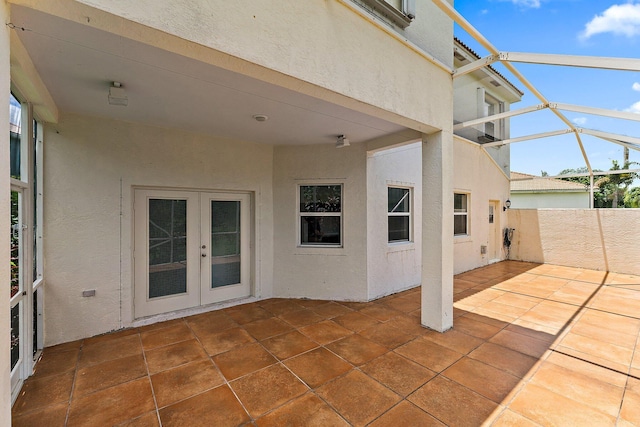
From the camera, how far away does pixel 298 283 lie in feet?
18.2

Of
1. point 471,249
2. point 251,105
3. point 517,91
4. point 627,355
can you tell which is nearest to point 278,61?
point 251,105

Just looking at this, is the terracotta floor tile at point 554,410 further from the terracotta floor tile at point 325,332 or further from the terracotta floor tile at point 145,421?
the terracotta floor tile at point 145,421

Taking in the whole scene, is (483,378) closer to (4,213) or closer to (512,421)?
(512,421)

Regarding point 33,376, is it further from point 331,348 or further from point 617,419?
point 617,419

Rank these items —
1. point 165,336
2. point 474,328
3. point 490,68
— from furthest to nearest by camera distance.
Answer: point 490,68
point 474,328
point 165,336

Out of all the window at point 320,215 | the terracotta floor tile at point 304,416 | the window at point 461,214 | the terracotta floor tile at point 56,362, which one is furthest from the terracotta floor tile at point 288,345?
the window at point 461,214

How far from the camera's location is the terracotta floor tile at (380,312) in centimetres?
460

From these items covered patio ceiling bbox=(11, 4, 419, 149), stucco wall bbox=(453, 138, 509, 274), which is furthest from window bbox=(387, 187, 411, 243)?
stucco wall bbox=(453, 138, 509, 274)

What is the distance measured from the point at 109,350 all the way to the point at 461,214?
331 inches

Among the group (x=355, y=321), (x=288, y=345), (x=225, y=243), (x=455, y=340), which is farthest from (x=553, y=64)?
(x=225, y=243)

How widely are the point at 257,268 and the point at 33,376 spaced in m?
3.16

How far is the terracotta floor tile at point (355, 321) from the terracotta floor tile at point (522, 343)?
169 cm

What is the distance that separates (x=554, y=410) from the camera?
2.45 metres

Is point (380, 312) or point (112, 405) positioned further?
point (380, 312)
